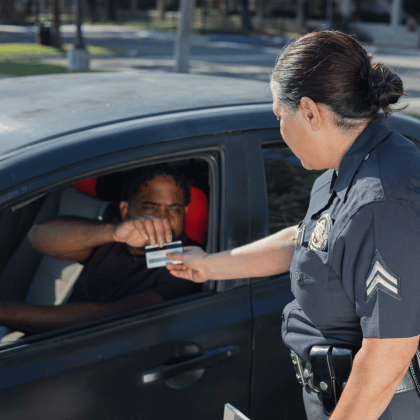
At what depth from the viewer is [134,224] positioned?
6.78ft

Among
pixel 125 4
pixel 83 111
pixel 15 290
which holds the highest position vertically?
pixel 125 4

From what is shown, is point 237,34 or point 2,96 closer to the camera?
point 2,96

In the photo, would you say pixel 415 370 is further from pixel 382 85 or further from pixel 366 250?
pixel 382 85

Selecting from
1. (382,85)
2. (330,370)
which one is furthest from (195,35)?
(330,370)

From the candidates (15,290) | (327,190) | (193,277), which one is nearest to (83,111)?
(193,277)

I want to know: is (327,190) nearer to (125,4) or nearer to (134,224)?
(134,224)

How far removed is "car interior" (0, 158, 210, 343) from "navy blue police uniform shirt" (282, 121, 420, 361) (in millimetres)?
1142

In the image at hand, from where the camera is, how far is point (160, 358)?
172 cm

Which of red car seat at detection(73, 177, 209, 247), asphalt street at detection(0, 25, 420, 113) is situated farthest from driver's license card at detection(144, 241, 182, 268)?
asphalt street at detection(0, 25, 420, 113)

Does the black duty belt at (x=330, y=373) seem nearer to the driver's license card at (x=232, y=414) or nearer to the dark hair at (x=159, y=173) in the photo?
the driver's license card at (x=232, y=414)

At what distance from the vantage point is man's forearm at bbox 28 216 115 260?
7.48 ft

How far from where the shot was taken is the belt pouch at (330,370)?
1.44 m

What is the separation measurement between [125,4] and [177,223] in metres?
52.8

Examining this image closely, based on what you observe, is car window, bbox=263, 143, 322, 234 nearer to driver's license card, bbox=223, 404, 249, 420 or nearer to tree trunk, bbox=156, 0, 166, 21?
driver's license card, bbox=223, 404, 249, 420
